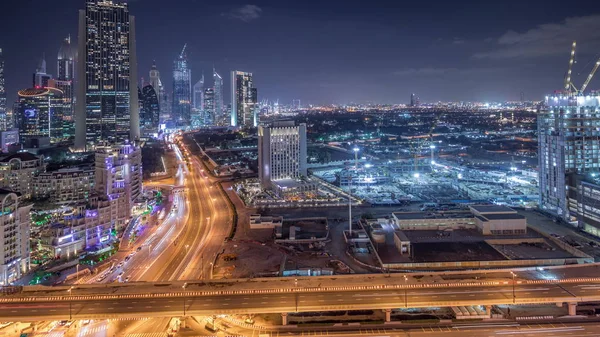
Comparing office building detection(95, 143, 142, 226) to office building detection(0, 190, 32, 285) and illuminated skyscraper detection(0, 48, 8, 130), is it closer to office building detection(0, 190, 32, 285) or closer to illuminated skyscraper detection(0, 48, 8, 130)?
office building detection(0, 190, 32, 285)

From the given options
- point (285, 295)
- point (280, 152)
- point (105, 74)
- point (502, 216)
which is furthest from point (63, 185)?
point (502, 216)

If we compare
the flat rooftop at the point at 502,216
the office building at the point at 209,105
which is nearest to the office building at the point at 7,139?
the flat rooftop at the point at 502,216

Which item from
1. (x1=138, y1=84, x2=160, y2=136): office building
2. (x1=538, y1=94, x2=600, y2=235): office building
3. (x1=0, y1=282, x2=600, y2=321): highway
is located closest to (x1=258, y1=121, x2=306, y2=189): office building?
(x1=538, y1=94, x2=600, y2=235): office building

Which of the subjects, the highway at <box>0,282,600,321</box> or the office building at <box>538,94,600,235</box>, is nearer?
the highway at <box>0,282,600,321</box>

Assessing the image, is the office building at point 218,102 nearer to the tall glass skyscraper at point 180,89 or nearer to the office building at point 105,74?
the tall glass skyscraper at point 180,89

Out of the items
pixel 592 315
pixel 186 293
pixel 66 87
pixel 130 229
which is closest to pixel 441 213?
pixel 592 315

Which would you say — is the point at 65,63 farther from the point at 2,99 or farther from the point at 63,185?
the point at 63,185
